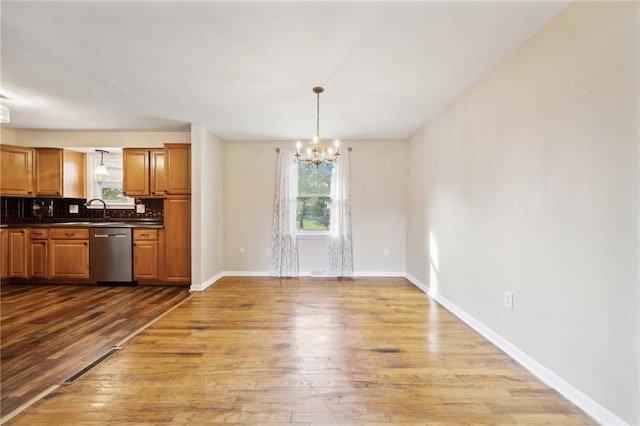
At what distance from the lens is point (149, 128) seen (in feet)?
15.3

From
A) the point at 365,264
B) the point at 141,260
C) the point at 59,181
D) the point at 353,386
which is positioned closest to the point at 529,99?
the point at 353,386

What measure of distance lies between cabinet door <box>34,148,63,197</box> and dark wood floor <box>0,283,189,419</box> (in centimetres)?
157

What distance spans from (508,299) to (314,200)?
11.9ft

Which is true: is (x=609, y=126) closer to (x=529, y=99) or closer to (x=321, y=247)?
(x=529, y=99)

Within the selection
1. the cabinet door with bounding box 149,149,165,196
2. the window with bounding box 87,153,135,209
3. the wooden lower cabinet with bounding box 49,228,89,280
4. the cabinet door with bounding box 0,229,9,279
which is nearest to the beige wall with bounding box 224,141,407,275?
the cabinet door with bounding box 149,149,165,196

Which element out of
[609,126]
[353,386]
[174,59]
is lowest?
[353,386]

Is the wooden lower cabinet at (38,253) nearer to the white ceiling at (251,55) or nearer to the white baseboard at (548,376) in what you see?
the white ceiling at (251,55)

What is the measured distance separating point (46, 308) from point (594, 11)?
5883 mm

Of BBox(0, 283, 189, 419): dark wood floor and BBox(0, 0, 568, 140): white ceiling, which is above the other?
BBox(0, 0, 568, 140): white ceiling

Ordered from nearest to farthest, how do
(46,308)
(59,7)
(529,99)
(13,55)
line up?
(59,7) < (529,99) < (13,55) < (46,308)

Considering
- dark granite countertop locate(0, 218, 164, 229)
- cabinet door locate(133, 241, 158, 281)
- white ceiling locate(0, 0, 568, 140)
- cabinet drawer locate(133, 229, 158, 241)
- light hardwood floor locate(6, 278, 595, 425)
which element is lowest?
light hardwood floor locate(6, 278, 595, 425)

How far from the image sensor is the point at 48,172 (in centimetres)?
481

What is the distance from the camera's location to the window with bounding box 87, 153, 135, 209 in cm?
524

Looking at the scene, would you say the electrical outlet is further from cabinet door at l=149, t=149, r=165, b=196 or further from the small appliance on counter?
the small appliance on counter
